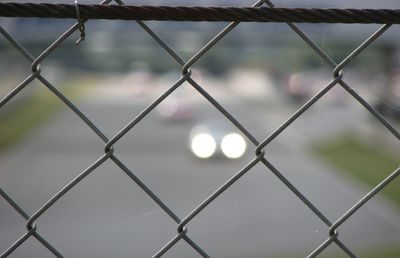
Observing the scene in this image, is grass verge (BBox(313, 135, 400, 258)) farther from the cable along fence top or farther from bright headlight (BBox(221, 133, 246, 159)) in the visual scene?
the cable along fence top

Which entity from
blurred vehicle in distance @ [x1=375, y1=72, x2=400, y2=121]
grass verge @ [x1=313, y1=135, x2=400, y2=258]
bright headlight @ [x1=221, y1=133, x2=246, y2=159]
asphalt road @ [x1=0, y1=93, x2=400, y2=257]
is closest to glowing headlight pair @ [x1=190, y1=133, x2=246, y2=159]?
bright headlight @ [x1=221, y1=133, x2=246, y2=159]

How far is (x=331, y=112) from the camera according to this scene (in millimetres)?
18969

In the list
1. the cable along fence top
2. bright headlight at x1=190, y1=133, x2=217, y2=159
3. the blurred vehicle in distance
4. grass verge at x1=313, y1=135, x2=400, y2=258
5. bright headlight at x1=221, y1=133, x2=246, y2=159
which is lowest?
the blurred vehicle in distance

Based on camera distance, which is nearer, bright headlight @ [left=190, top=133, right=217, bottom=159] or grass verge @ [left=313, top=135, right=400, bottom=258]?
grass verge @ [left=313, top=135, right=400, bottom=258]

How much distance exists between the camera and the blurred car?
12008mm

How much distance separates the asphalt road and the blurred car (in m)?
0.25

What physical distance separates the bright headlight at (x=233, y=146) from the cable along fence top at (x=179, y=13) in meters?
10.9

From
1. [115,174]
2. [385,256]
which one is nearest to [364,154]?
[115,174]

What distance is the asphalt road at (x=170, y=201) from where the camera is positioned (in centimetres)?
529

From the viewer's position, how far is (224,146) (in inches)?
480

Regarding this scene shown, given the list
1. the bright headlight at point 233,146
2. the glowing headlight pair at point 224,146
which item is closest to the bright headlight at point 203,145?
the glowing headlight pair at point 224,146

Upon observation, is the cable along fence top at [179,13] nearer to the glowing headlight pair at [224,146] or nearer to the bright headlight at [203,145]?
the glowing headlight pair at [224,146]

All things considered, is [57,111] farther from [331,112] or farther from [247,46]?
[247,46]

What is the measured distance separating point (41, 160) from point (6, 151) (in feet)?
4.76
